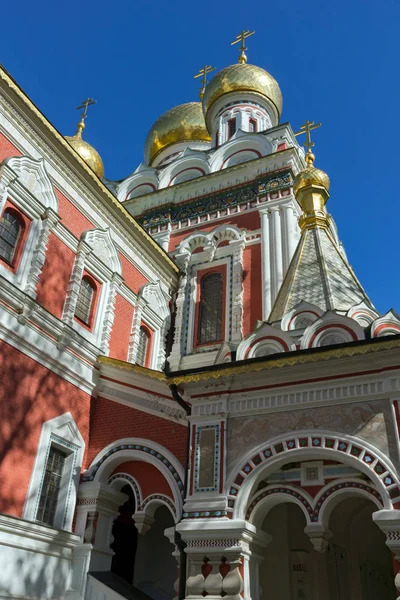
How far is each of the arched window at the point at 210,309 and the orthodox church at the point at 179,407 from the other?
4 centimetres

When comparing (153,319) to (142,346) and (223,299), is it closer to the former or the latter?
(142,346)

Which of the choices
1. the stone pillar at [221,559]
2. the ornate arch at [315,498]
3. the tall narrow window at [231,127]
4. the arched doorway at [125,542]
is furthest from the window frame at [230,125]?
the stone pillar at [221,559]

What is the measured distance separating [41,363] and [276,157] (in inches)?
271

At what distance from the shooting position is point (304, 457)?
17.5 feet

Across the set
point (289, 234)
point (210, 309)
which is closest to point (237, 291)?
point (210, 309)

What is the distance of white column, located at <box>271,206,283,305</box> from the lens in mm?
10109

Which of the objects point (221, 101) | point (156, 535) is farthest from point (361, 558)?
point (221, 101)

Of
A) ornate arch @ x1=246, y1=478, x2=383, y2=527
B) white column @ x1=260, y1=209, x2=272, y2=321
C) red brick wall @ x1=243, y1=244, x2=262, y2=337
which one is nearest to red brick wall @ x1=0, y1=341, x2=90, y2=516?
ornate arch @ x1=246, y1=478, x2=383, y2=527

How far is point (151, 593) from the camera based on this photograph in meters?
7.84

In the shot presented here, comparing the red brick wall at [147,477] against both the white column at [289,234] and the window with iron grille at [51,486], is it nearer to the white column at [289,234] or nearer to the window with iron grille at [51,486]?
the window with iron grille at [51,486]

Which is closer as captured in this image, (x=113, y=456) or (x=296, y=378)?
(x=296, y=378)

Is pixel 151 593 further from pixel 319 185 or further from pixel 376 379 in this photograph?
pixel 319 185

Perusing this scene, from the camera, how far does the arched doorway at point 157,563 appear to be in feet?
26.0

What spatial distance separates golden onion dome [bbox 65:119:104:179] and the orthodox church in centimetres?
502
